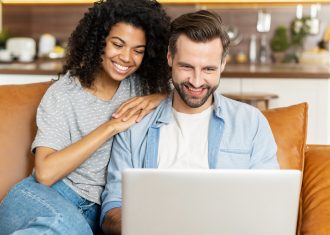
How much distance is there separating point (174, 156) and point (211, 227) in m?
0.61

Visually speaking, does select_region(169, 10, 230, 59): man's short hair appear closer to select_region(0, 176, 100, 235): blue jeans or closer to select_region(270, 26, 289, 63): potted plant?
select_region(0, 176, 100, 235): blue jeans

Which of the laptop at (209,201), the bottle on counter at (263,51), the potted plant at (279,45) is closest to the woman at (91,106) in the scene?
the laptop at (209,201)

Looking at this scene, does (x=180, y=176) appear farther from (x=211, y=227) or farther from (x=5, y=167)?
(x=5, y=167)

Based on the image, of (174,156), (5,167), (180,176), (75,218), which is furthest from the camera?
(5,167)

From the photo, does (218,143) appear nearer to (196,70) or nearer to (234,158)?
(234,158)

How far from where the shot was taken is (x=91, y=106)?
205 centimetres

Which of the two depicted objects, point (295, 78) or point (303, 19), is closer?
point (295, 78)

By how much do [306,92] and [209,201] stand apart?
233 cm

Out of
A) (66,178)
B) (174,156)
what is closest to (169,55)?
(174,156)

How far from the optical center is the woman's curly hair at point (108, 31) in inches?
81.7

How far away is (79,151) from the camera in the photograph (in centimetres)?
190

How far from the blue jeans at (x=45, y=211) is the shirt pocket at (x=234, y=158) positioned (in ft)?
1.44

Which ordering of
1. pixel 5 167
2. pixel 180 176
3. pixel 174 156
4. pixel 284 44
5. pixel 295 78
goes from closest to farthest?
pixel 180 176, pixel 174 156, pixel 5 167, pixel 295 78, pixel 284 44

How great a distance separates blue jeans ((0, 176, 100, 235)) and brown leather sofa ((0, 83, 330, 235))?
0.60 feet
